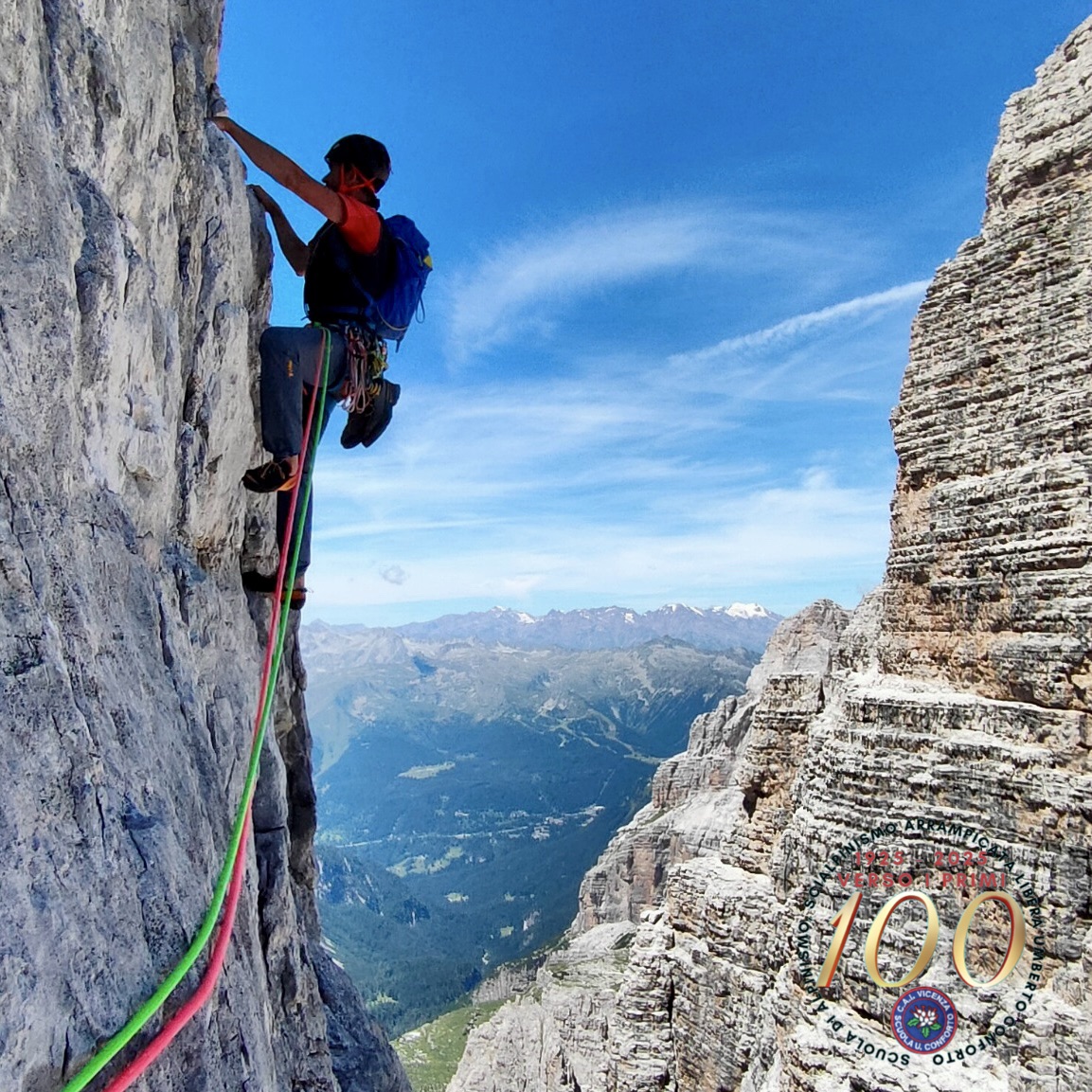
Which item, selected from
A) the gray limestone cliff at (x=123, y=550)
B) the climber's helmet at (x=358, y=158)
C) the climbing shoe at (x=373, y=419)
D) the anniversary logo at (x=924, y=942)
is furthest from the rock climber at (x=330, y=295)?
the anniversary logo at (x=924, y=942)

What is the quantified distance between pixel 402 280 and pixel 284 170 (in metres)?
1.40

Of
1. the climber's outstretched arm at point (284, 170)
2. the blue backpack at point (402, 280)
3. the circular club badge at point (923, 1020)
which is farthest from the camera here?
the circular club badge at point (923, 1020)

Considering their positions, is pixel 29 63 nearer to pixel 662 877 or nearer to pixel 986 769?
pixel 986 769

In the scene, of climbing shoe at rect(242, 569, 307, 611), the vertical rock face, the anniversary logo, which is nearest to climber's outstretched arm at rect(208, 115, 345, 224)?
climbing shoe at rect(242, 569, 307, 611)

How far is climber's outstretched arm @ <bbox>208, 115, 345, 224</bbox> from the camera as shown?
5.93m

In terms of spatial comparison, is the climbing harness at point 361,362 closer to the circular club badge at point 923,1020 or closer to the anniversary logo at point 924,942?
the anniversary logo at point 924,942

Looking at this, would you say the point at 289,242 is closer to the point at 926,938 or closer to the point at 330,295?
the point at 330,295

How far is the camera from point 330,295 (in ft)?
22.9

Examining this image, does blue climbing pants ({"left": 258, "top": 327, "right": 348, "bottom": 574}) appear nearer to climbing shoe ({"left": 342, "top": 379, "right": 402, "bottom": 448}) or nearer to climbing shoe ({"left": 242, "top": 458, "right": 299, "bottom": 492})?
climbing shoe ({"left": 242, "top": 458, "right": 299, "bottom": 492})

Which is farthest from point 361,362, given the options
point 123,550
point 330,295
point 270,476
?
point 123,550

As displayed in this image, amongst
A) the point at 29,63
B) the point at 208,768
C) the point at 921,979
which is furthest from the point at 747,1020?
the point at 29,63

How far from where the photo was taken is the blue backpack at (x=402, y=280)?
22.8 ft

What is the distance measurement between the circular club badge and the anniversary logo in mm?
14

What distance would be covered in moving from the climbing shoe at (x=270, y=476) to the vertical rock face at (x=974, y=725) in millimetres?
11239
